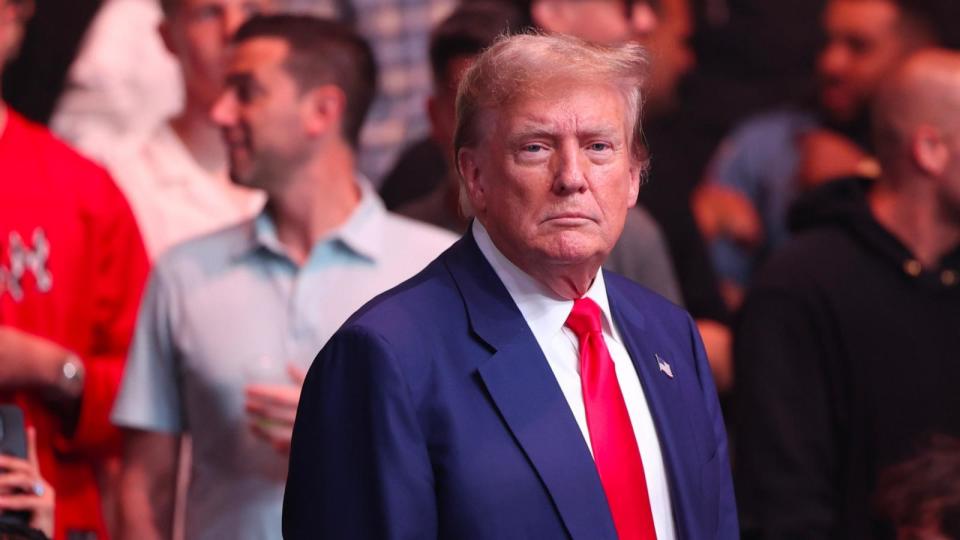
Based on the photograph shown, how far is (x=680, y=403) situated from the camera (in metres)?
2.64

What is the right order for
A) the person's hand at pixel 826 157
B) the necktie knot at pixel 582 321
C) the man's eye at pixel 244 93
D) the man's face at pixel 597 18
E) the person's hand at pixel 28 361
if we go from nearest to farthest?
the necktie knot at pixel 582 321 → the person's hand at pixel 28 361 → the man's eye at pixel 244 93 → the man's face at pixel 597 18 → the person's hand at pixel 826 157

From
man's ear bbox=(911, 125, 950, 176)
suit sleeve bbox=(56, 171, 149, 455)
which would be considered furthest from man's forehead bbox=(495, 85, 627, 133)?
man's ear bbox=(911, 125, 950, 176)

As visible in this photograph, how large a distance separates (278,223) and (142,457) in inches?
21.4

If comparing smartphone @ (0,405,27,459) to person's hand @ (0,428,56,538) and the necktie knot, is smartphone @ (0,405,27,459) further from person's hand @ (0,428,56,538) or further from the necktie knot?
the necktie knot

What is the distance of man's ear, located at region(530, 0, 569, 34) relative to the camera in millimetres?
4734

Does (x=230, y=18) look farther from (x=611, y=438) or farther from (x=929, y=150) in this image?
(x=611, y=438)

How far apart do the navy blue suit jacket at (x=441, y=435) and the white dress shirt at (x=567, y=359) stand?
0.07ft

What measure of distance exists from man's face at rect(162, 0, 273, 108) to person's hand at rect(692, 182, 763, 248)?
59.5 inches

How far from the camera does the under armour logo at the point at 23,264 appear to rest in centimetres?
362

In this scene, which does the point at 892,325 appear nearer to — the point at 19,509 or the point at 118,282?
the point at 118,282

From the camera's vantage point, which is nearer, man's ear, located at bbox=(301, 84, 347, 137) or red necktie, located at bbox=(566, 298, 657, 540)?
red necktie, located at bbox=(566, 298, 657, 540)

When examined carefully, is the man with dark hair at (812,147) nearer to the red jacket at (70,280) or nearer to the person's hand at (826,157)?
the person's hand at (826,157)

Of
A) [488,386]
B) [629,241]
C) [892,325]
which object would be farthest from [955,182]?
[488,386]

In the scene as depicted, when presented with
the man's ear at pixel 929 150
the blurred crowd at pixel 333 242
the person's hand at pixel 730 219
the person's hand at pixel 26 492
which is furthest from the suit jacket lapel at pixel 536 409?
the person's hand at pixel 730 219
